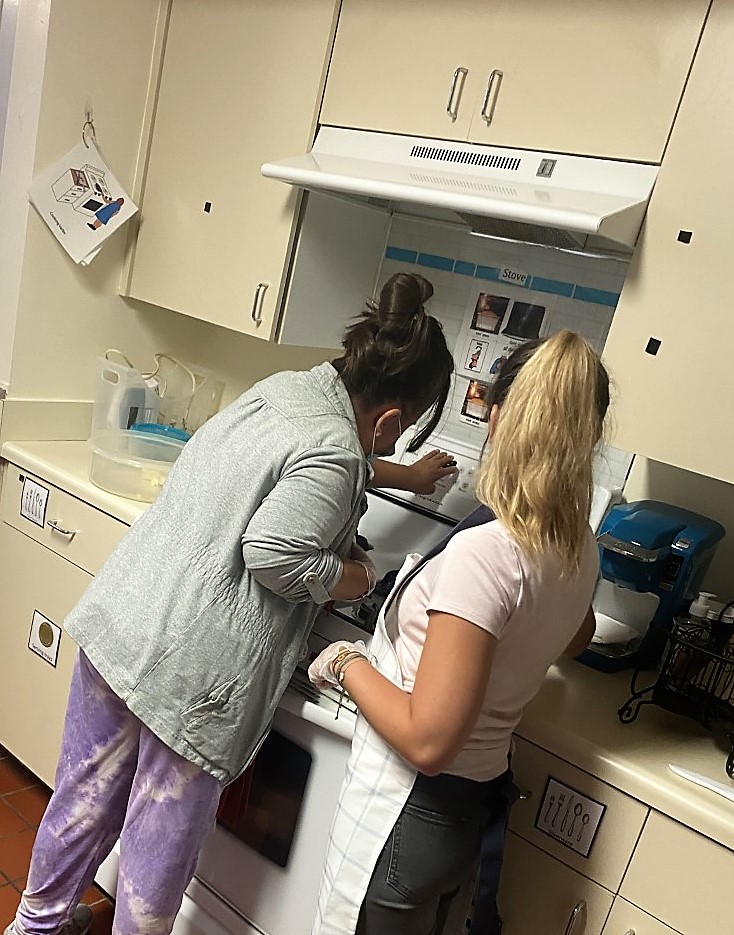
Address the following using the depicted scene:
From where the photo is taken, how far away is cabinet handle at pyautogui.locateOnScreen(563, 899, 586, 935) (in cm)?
129

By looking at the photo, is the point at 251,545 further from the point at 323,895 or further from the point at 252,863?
the point at 252,863

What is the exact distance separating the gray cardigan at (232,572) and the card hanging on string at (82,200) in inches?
37.2

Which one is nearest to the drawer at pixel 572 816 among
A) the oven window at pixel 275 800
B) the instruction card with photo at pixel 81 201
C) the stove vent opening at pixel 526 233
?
the oven window at pixel 275 800

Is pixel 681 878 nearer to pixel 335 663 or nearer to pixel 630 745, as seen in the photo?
pixel 630 745

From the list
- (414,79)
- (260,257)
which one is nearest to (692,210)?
(414,79)

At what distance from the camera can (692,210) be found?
53.7 inches

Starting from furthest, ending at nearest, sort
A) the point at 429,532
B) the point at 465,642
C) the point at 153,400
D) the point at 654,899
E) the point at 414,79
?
the point at 153,400 < the point at 429,532 < the point at 414,79 < the point at 654,899 < the point at 465,642

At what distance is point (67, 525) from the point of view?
1.97 m

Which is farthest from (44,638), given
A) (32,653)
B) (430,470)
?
(430,470)

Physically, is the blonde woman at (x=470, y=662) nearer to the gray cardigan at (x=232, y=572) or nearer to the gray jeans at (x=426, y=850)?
the gray jeans at (x=426, y=850)

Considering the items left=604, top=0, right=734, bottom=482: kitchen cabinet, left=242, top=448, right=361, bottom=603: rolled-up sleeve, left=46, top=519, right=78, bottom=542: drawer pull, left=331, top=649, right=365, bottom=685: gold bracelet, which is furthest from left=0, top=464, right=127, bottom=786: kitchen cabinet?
left=604, top=0, right=734, bottom=482: kitchen cabinet

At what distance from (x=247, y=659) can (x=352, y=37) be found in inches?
49.4

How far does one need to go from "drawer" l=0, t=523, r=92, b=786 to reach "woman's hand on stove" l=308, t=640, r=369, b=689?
2.76 ft

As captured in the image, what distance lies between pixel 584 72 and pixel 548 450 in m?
0.76
